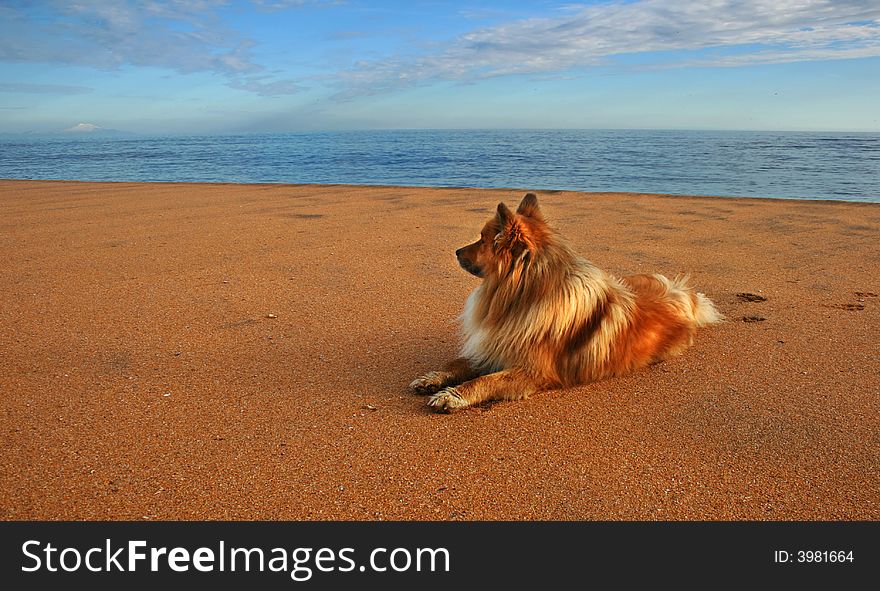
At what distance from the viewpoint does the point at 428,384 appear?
12.5ft

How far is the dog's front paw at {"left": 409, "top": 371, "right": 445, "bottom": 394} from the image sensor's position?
3.79 meters

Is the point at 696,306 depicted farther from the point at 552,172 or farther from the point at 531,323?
the point at 552,172

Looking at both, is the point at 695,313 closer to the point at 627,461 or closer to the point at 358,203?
the point at 627,461

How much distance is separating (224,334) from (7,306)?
2.24m

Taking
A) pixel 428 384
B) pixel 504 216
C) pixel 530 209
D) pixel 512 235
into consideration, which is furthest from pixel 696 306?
pixel 428 384

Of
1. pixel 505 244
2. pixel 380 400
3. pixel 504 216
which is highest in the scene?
pixel 504 216

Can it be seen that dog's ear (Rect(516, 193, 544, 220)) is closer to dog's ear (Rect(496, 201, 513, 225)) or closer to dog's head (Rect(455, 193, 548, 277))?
dog's head (Rect(455, 193, 548, 277))

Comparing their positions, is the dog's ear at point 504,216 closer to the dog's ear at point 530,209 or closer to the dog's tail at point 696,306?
the dog's ear at point 530,209

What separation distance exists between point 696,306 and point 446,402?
238cm

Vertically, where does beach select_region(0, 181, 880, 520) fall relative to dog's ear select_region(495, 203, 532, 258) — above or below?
below

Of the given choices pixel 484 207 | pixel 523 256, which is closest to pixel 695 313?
pixel 523 256

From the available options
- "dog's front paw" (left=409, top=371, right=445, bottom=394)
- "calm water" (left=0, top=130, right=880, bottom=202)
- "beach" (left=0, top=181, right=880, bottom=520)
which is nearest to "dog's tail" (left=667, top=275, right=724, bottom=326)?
"beach" (left=0, top=181, right=880, bottom=520)

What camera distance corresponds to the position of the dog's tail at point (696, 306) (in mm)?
4680

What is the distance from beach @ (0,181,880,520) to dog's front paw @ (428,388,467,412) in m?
0.05
